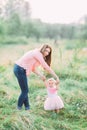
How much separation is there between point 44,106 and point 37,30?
20.9 metres

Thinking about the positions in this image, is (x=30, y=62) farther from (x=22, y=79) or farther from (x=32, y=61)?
(x=22, y=79)

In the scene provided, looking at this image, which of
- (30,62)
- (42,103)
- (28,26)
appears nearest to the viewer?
(30,62)

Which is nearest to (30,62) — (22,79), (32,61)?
(32,61)

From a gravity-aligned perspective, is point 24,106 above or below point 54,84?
below

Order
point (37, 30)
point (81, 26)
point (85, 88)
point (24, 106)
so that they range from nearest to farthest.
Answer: point (24, 106), point (85, 88), point (81, 26), point (37, 30)

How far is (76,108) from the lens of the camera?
7383 millimetres

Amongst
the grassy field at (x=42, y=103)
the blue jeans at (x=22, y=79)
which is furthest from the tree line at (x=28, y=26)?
the blue jeans at (x=22, y=79)

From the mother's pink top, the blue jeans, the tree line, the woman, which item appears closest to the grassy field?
the blue jeans

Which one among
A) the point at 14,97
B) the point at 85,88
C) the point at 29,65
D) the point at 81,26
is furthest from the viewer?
the point at 81,26

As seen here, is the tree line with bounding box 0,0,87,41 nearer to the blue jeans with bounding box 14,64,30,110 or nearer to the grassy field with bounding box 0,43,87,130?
the grassy field with bounding box 0,43,87,130

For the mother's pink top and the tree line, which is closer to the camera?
the mother's pink top

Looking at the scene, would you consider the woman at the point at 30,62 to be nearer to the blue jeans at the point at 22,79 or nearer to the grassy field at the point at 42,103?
the blue jeans at the point at 22,79

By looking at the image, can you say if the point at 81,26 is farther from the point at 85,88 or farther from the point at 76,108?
the point at 76,108

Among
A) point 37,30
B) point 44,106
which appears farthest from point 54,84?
point 37,30
